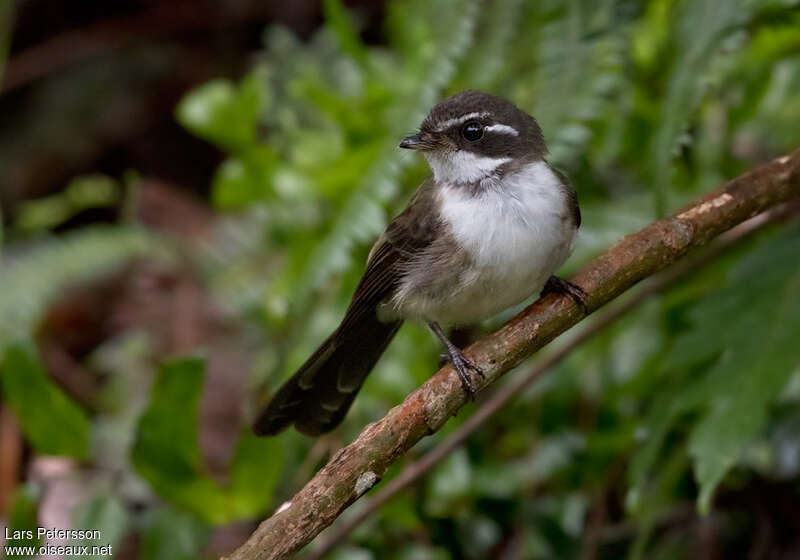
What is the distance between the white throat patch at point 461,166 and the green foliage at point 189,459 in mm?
1026

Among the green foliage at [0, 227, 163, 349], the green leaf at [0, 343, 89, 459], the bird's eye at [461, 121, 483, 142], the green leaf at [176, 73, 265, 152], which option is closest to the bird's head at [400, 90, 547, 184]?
the bird's eye at [461, 121, 483, 142]

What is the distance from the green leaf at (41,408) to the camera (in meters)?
3.24

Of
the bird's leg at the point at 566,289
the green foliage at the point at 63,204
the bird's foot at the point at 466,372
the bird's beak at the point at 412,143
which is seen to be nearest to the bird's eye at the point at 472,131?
the bird's beak at the point at 412,143

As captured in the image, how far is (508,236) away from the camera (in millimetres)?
2943

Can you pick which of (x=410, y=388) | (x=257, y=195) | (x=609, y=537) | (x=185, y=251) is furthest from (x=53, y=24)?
(x=609, y=537)

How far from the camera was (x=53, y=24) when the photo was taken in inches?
301

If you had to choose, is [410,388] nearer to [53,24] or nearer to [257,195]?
[257,195]

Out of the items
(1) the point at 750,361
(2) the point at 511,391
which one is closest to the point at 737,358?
(1) the point at 750,361

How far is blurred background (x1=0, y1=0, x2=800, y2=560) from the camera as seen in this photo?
3043 mm

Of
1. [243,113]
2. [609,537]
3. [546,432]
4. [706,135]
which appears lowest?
[609,537]

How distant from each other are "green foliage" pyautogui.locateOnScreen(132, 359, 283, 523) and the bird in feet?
0.77

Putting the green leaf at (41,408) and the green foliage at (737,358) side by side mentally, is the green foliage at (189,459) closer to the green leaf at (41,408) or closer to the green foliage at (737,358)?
the green leaf at (41,408)

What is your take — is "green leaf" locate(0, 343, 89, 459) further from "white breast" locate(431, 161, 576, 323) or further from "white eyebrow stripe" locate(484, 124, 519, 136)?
"white eyebrow stripe" locate(484, 124, 519, 136)

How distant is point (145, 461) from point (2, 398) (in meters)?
2.79
